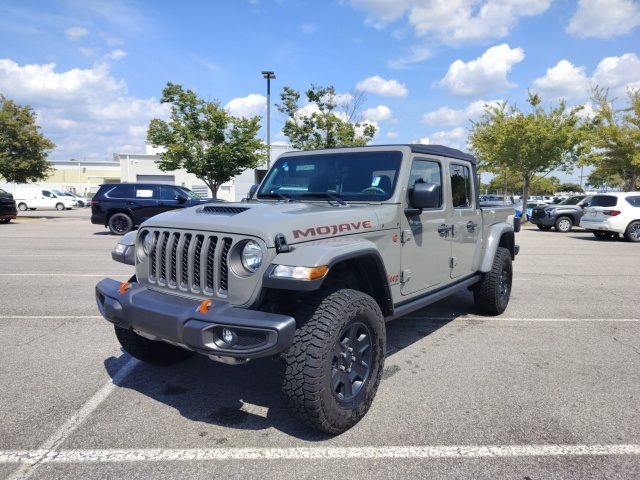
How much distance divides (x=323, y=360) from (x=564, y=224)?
20.5 meters

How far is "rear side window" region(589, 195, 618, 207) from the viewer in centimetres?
1573

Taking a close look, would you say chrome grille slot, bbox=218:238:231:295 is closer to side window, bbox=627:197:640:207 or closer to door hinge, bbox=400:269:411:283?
door hinge, bbox=400:269:411:283

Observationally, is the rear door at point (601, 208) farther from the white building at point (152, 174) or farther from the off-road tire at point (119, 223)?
the white building at point (152, 174)

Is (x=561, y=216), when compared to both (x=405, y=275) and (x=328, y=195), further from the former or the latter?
(x=328, y=195)

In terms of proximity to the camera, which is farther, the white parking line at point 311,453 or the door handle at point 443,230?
the door handle at point 443,230

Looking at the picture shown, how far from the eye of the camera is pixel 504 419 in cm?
325

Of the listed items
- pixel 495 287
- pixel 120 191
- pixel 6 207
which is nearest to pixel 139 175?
pixel 6 207

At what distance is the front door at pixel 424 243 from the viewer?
12.9 ft

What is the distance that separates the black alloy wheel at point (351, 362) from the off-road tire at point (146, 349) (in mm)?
1702

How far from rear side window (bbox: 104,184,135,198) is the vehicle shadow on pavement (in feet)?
42.9

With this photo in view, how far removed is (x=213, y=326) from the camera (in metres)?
2.68

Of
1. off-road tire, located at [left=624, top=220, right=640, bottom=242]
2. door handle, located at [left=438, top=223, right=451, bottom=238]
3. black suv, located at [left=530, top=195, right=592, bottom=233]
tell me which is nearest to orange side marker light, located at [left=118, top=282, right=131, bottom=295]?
door handle, located at [left=438, top=223, right=451, bottom=238]

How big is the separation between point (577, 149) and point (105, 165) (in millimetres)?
65639

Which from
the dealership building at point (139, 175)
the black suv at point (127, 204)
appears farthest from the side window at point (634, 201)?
the black suv at point (127, 204)
